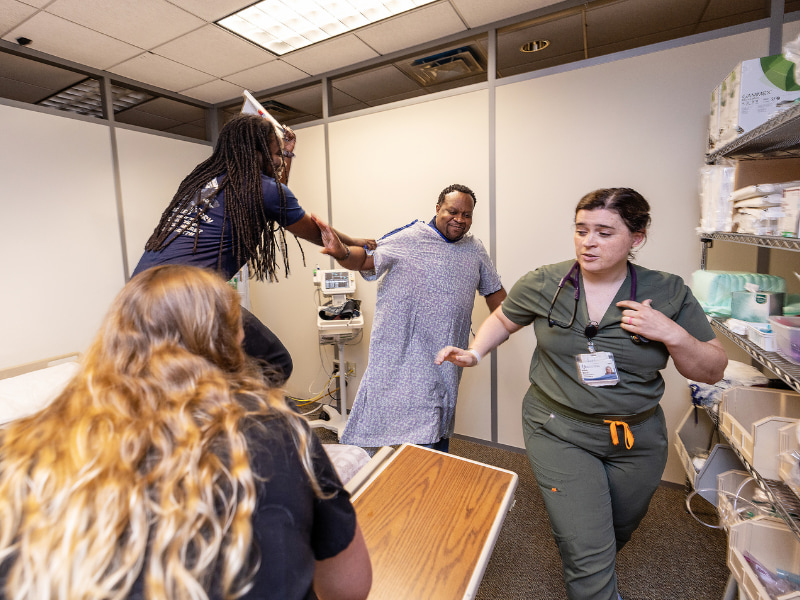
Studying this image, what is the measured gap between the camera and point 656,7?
2.84m

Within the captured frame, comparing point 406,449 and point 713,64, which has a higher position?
point 713,64

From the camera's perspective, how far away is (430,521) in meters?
1.04

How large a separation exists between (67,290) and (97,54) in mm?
1551

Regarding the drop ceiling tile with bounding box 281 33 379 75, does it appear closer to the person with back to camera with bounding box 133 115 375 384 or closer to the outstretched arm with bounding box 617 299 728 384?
the person with back to camera with bounding box 133 115 375 384

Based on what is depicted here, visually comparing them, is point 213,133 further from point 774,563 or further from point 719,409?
point 774,563

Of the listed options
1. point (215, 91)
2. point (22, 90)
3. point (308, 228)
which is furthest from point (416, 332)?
point (22, 90)

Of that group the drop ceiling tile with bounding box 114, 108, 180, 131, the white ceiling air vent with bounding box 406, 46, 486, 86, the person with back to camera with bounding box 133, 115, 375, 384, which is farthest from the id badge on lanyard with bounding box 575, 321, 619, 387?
the drop ceiling tile with bounding box 114, 108, 180, 131

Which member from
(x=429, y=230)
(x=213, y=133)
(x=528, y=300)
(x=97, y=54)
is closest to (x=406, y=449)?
(x=528, y=300)

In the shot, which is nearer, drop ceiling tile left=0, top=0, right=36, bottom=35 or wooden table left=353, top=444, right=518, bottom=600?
wooden table left=353, top=444, right=518, bottom=600

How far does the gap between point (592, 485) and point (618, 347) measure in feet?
1.43

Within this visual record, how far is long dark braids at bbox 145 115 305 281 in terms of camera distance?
1.39 metres

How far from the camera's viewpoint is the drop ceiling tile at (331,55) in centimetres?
271

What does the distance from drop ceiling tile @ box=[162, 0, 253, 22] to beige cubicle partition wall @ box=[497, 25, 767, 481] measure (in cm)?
154

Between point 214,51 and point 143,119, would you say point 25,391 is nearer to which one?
point 214,51
